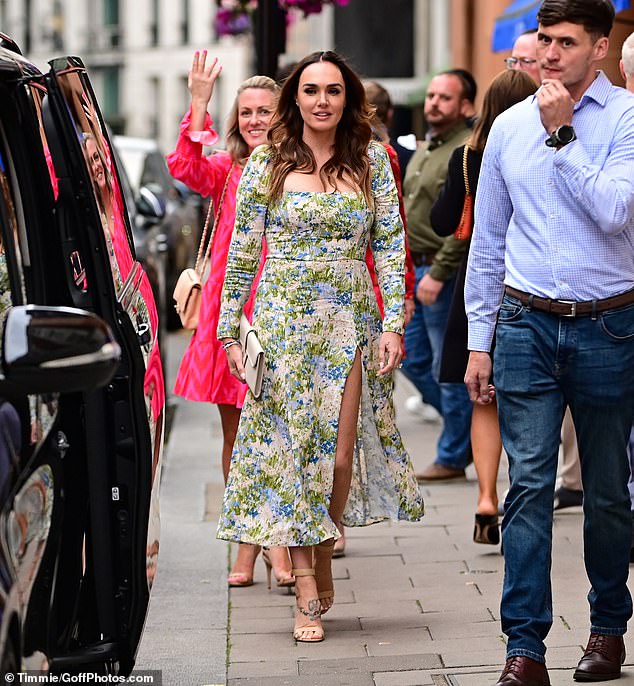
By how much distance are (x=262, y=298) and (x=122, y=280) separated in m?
1.46

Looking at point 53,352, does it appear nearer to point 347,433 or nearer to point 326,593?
point 347,433

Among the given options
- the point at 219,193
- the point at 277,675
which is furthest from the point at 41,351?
the point at 219,193

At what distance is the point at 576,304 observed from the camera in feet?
15.2

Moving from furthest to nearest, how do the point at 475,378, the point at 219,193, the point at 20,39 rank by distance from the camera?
the point at 20,39
the point at 219,193
the point at 475,378

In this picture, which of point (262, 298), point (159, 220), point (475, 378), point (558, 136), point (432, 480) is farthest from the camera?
point (159, 220)

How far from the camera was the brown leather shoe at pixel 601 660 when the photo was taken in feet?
16.0

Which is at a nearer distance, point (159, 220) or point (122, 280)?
point (122, 280)

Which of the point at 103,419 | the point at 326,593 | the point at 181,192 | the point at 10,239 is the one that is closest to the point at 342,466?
the point at 326,593

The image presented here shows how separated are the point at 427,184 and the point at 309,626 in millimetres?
3407

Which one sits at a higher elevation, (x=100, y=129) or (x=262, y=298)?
(x=100, y=129)

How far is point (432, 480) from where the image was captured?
848cm

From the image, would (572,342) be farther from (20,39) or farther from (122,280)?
(20,39)

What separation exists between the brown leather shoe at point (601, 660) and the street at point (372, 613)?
0.06m

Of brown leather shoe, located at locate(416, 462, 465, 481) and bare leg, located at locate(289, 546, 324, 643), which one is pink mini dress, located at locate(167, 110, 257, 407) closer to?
bare leg, located at locate(289, 546, 324, 643)
